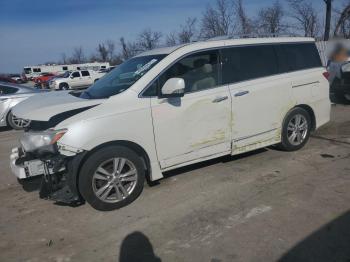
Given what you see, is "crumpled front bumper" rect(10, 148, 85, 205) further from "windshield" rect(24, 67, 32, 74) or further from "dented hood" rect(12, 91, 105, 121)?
"windshield" rect(24, 67, 32, 74)

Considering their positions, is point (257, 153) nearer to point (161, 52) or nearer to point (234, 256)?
point (161, 52)

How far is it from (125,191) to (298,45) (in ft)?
12.4

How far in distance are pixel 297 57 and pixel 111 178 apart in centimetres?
368

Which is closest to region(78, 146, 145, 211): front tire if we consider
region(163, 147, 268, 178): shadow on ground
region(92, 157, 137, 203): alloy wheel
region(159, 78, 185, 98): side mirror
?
region(92, 157, 137, 203): alloy wheel

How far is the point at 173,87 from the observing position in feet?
14.2

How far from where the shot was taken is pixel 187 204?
14.4 ft

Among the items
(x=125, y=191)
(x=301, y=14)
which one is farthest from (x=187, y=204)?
(x=301, y=14)

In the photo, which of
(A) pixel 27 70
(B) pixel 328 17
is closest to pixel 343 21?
(B) pixel 328 17

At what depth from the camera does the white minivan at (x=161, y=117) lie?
4156mm

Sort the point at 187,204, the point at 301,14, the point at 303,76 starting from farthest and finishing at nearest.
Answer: the point at 301,14, the point at 303,76, the point at 187,204

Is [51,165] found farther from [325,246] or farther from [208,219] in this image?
[325,246]

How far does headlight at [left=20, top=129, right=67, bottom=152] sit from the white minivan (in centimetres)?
1

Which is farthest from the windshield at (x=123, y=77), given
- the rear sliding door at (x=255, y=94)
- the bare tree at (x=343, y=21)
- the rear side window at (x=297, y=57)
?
the bare tree at (x=343, y=21)

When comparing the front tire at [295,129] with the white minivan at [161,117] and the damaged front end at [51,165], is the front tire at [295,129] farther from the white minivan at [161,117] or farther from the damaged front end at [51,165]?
the damaged front end at [51,165]
